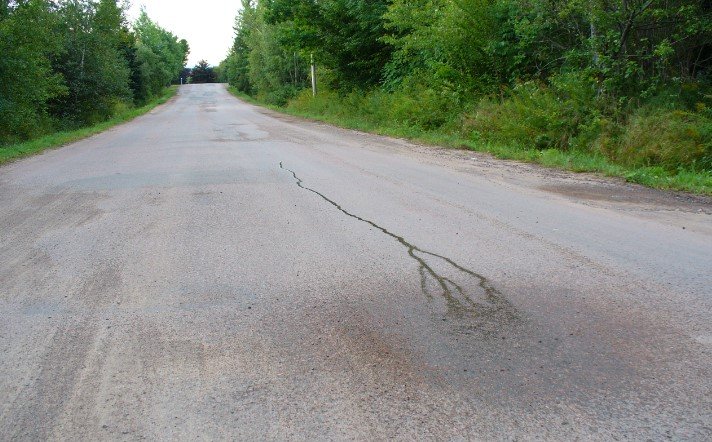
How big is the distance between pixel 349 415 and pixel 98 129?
23.6m

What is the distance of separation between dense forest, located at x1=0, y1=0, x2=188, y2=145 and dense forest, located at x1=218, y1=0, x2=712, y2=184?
1071 cm

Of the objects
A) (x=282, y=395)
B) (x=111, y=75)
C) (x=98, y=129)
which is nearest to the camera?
(x=282, y=395)

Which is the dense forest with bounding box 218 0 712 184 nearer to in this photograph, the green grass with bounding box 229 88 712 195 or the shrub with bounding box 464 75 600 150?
the shrub with bounding box 464 75 600 150

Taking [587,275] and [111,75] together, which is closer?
[587,275]

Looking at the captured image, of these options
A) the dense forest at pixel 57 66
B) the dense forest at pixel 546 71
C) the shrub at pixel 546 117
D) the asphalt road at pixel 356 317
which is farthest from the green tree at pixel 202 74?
the asphalt road at pixel 356 317

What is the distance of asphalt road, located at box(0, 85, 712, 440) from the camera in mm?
2699

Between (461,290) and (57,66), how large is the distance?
27377 mm

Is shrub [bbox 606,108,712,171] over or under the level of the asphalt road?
over

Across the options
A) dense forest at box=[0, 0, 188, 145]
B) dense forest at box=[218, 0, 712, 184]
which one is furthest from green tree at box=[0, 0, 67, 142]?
dense forest at box=[218, 0, 712, 184]

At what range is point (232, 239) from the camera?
5691mm

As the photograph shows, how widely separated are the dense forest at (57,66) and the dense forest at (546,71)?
1071 cm

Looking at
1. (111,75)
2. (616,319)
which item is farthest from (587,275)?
(111,75)

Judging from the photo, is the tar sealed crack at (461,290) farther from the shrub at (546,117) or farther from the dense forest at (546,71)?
the shrub at (546,117)

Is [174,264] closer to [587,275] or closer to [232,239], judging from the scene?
[232,239]
